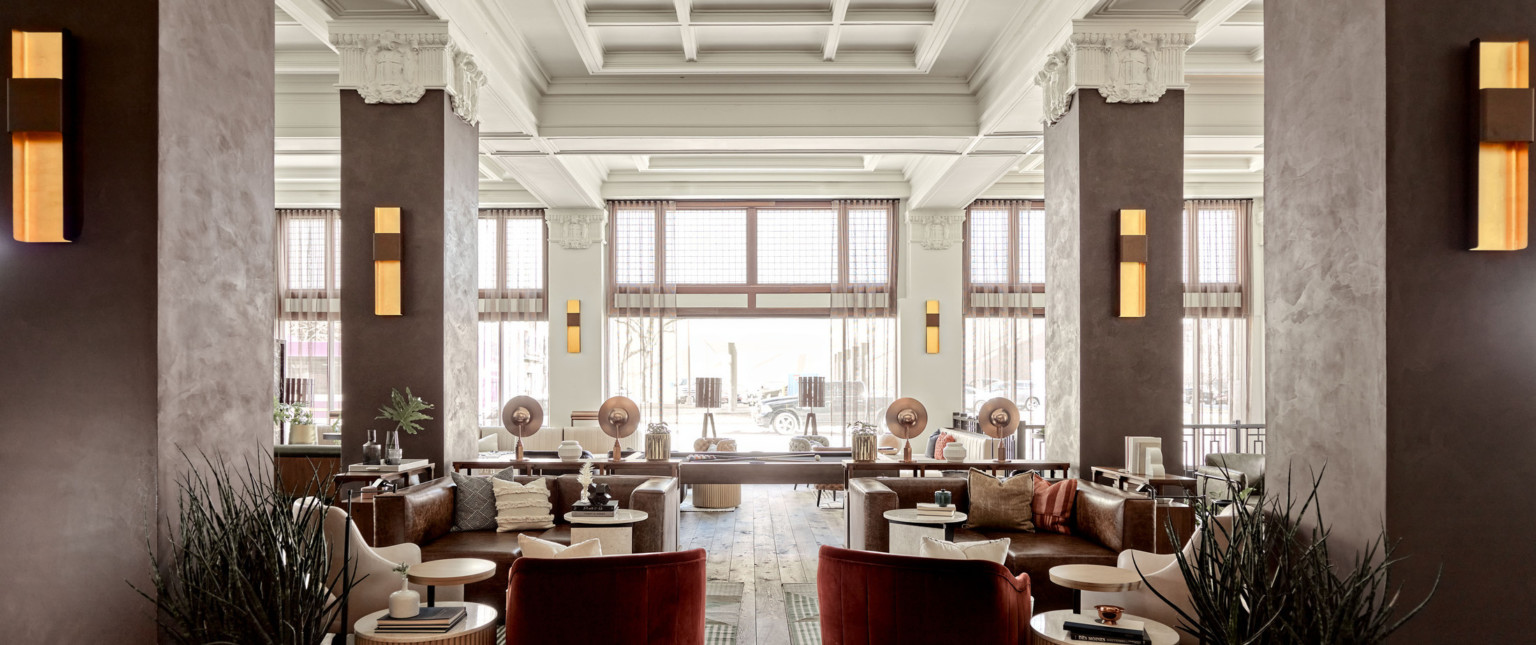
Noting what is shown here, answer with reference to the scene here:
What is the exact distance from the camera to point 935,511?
17.3ft

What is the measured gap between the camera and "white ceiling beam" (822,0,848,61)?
6516 mm

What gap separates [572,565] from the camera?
2.93 metres

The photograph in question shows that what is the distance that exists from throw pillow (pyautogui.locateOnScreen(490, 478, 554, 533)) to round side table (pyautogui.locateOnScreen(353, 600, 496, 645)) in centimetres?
218

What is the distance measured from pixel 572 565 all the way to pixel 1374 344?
8.43ft

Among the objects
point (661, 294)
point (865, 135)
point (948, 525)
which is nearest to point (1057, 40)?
point (865, 135)

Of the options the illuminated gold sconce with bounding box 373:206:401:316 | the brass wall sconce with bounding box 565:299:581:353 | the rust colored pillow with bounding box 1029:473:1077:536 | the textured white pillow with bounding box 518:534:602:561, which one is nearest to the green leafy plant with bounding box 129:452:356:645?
the textured white pillow with bounding box 518:534:602:561

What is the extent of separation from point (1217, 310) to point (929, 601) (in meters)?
10.8

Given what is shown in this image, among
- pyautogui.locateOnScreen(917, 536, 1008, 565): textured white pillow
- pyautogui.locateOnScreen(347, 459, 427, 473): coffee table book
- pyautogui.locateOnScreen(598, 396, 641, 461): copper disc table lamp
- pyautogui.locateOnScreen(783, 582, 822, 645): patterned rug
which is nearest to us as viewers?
pyautogui.locateOnScreen(917, 536, 1008, 565): textured white pillow

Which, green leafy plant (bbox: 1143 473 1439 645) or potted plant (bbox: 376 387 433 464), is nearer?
green leafy plant (bbox: 1143 473 1439 645)

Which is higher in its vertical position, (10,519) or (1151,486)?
(10,519)

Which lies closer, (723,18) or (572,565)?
(572,565)

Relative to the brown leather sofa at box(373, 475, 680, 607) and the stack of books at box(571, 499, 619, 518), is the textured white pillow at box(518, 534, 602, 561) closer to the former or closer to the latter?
the brown leather sofa at box(373, 475, 680, 607)

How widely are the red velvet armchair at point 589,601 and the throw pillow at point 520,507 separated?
9.08 feet

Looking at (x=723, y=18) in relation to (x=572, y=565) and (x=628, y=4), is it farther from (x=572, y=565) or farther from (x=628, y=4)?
(x=572, y=565)
